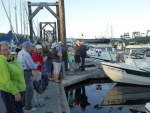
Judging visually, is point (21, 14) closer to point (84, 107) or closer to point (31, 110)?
point (84, 107)

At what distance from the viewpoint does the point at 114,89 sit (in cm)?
1107

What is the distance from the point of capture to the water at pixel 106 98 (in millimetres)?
8406

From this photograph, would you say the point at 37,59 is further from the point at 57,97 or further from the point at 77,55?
the point at 77,55

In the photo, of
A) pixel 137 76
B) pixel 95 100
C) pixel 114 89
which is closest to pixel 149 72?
pixel 137 76

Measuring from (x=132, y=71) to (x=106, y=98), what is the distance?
2139 mm

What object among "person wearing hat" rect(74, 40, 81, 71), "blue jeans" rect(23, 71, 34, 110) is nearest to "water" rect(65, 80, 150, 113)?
"person wearing hat" rect(74, 40, 81, 71)

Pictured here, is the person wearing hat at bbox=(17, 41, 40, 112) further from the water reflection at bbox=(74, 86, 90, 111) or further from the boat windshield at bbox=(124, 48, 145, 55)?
the boat windshield at bbox=(124, 48, 145, 55)

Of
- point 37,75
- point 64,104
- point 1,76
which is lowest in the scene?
point 64,104

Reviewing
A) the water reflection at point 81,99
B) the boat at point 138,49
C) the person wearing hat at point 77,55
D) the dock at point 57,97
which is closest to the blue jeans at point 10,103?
the dock at point 57,97

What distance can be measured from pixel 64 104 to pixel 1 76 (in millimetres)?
3415

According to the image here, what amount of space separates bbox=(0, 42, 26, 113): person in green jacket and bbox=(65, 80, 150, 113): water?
4.36 meters

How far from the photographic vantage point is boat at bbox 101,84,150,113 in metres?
8.75

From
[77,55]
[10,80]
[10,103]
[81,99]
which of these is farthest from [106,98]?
[10,80]

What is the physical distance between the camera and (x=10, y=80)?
3.88 m
